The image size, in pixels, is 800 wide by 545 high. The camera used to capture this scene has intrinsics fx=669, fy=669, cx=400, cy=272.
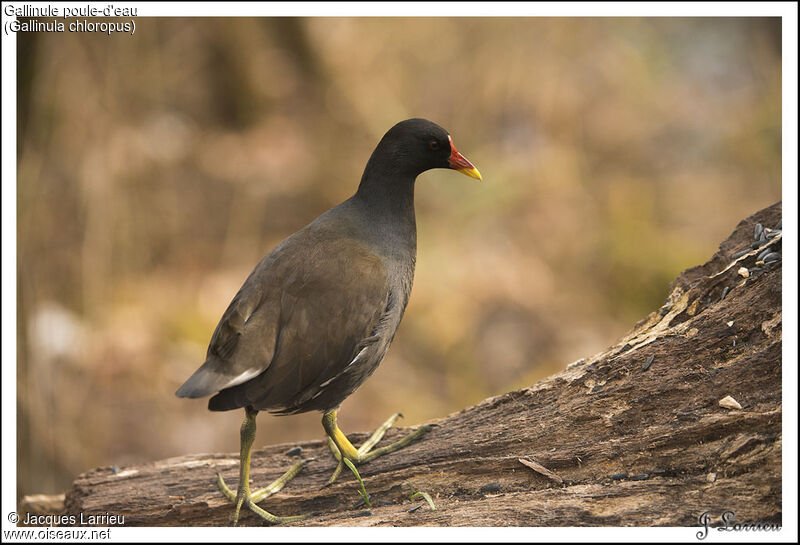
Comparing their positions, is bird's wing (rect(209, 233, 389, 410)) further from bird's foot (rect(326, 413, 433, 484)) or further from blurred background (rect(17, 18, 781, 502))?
blurred background (rect(17, 18, 781, 502))

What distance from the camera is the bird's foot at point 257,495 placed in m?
3.23

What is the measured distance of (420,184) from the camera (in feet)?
21.9

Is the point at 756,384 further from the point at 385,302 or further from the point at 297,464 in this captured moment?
the point at 297,464

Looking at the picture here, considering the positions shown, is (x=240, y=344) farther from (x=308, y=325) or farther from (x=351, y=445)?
(x=351, y=445)

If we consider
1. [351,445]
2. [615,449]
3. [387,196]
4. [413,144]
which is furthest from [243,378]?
[615,449]

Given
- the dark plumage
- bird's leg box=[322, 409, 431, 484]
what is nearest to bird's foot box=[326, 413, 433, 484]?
bird's leg box=[322, 409, 431, 484]

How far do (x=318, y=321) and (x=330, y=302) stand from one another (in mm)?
102

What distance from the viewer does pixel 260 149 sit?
6.63 metres

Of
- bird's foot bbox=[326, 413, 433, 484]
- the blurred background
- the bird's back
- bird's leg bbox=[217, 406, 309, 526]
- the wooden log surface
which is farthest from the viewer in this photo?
the blurred background

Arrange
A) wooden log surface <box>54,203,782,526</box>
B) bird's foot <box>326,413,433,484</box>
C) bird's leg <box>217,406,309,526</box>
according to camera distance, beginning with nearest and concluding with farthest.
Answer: wooden log surface <box>54,203,782,526</box>, bird's leg <box>217,406,309,526</box>, bird's foot <box>326,413,433,484</box>

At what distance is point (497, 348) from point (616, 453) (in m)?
3.54

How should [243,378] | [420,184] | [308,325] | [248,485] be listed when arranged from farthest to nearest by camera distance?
[420,184], [248,485], [308,325], [243,378]

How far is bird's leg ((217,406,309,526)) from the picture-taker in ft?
10.3

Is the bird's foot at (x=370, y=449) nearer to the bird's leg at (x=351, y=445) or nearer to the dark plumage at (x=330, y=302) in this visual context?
the bird's leg at (x=351, y=445)
